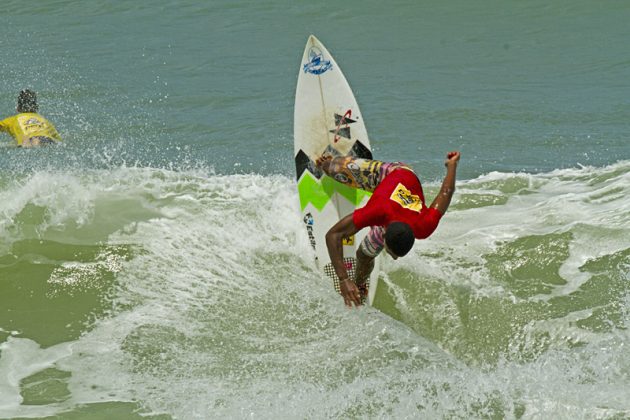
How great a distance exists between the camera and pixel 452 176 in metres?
6.37

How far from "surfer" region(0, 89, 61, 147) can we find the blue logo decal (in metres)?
4.40

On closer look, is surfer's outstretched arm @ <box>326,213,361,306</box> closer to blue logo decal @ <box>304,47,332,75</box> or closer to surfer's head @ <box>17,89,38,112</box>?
blue logo decal @ <box>304,47,332,75</box>

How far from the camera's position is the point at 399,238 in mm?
5840

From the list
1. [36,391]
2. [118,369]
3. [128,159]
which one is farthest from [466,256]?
[128,159]

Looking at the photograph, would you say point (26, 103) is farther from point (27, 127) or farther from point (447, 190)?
point (447, 190)

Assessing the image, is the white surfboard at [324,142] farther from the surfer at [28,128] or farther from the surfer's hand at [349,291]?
the surfer at [28,128]

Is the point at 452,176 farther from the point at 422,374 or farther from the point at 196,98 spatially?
the point at 196,98

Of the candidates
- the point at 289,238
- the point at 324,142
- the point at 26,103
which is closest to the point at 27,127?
the point at 26,103

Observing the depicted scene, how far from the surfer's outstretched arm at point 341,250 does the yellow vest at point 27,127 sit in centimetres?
599

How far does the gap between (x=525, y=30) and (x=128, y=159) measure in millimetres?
8436

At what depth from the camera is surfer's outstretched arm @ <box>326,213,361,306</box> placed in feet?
20.6

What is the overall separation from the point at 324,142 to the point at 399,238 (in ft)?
7.79

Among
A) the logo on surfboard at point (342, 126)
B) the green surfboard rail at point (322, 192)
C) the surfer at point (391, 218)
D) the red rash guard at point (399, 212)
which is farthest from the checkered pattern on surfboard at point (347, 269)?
the red rash guard at point (399, 212)

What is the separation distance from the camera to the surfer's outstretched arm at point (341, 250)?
6285mm
